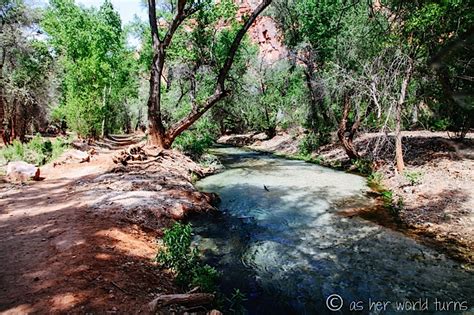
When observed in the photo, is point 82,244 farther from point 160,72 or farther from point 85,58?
point 85,58

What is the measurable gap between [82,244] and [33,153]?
422 inches

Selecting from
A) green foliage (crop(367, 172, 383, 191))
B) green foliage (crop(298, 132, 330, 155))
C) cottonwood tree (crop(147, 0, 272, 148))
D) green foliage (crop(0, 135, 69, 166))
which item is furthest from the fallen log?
green foliage (crop(298, 132, 330, 155))

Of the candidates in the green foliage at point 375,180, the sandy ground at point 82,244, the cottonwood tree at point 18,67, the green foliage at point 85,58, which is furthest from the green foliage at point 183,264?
the cottonwood tree at point 18,67

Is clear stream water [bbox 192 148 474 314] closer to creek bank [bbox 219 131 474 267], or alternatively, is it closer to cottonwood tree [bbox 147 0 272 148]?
creek bank [bbox 219 131 474 267]

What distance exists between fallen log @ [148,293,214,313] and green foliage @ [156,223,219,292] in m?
0.44

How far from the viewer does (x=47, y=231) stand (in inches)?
229

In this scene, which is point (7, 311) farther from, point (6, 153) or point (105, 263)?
point (6, 153)

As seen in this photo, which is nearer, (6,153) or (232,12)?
(6,153)

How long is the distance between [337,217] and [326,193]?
103 inches

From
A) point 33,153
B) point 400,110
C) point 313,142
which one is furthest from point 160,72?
point 313,142

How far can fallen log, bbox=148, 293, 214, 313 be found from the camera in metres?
3.83

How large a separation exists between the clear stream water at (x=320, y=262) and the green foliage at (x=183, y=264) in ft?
1.54

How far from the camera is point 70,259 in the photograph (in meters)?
4.72

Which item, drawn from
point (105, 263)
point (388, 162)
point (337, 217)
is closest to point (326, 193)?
point (337, 217)
